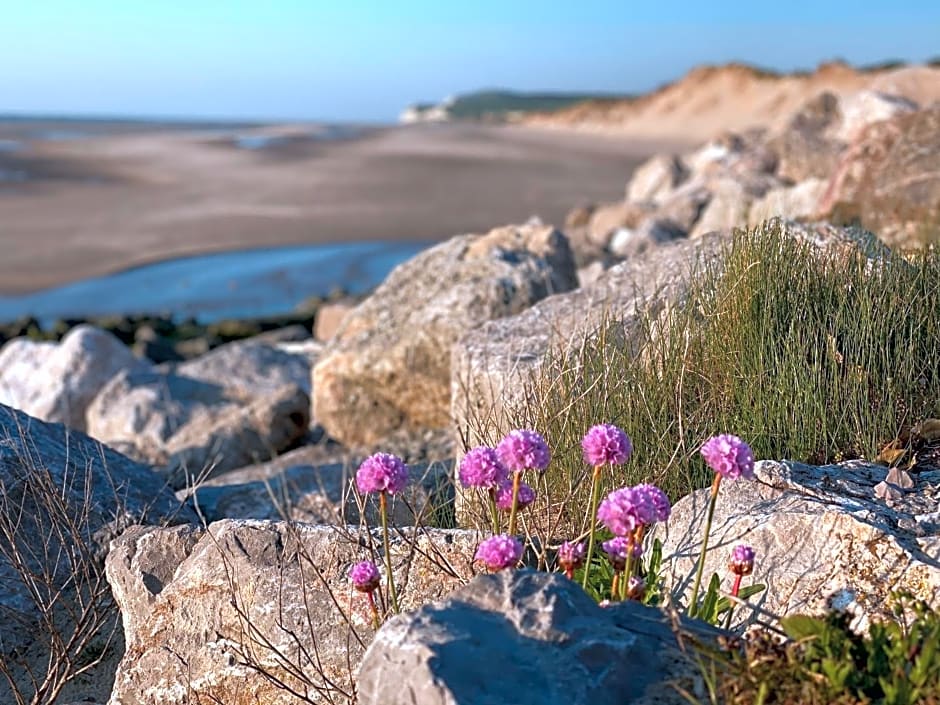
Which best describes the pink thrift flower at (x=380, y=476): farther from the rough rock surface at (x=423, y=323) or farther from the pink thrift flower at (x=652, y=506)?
the rough rock surface at (x=423, y=323)

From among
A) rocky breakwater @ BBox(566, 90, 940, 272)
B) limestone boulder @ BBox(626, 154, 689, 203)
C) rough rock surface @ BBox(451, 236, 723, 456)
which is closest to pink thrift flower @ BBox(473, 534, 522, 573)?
rough rock surface @ BBox(451, 236, 723, 456)

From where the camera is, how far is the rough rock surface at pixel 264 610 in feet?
8.77

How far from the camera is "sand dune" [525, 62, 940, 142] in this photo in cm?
6222

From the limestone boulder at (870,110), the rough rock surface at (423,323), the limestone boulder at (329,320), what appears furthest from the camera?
the limestone boulder at (870,110)

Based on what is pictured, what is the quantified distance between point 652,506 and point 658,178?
2047 cm

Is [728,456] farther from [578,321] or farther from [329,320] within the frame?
[329,320]

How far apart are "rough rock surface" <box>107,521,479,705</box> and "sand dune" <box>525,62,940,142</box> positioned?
184 ft

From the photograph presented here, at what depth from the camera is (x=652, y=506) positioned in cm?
227

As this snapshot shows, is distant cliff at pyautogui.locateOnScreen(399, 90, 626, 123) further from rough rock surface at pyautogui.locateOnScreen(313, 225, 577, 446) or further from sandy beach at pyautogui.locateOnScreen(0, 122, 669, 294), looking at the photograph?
rough rock surface at pyautogui.locateOnScreen(313, 225, 577, 446)

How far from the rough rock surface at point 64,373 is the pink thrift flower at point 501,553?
755 centimetres

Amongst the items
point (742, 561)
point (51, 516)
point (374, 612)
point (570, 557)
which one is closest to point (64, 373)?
point (51, 516)

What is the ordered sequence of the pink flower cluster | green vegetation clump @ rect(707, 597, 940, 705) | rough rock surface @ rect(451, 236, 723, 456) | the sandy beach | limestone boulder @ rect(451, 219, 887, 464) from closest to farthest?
green vegetation clump @ rect(707, 597, 940, 705) < the pink flower cluster < limestone boulder @ rect(451, 219, 887, 464) < rough rock surface @ rect(451, 236, 723, 456) < the sandy beach

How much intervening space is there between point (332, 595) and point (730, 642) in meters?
1.01

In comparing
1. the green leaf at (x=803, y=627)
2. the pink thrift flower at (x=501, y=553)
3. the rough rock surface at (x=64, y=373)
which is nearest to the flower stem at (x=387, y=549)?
the pink thrift flower at (x=501, y=553)
